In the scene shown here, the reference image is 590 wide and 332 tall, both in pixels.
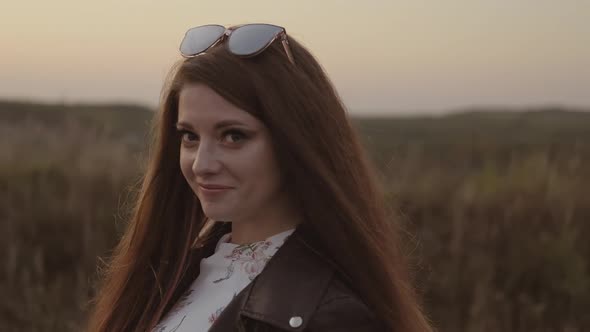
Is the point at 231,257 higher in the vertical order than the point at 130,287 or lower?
higher

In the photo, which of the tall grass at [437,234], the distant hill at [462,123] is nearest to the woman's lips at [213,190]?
the tall grass at [437,234]

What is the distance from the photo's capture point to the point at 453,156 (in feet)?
39.8

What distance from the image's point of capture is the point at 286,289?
205 centimetres

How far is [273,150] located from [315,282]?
14.2 inches

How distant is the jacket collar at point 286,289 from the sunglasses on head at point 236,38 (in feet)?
1.63

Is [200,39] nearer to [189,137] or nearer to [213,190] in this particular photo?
[189,137]

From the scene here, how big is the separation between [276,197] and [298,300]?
1.13 ft

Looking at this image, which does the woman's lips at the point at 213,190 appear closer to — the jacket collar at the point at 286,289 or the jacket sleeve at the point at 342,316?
the jacket collar at the point at 286,289

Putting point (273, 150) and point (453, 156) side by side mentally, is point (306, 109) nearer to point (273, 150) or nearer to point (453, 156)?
point (273, 150)

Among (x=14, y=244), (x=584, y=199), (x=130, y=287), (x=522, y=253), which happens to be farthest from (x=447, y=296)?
(x=130, y=287)

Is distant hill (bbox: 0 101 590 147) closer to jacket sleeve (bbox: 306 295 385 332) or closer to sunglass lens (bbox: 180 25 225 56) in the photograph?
sunglass lens (bbox: 180 25 225 56)

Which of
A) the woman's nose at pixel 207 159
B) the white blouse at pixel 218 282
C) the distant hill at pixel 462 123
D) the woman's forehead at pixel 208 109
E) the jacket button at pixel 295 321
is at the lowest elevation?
the distant hill at pixel 462 123

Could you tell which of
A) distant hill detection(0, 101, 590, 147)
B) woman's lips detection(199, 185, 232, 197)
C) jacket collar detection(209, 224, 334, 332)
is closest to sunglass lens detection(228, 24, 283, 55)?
woman's lips detection(199, 185, 232, 197)

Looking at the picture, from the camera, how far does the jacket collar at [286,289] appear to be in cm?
201
